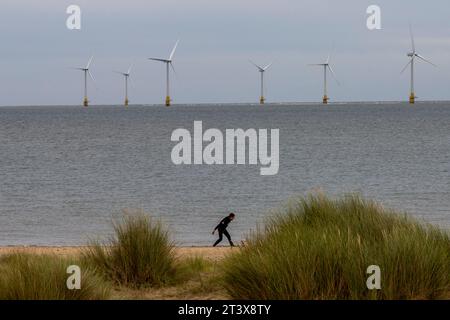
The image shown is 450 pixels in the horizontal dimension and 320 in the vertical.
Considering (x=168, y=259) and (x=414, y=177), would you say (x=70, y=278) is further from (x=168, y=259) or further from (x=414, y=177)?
(x=414, y=177)

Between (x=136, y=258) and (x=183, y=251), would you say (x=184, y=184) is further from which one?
(x=136, y=258)

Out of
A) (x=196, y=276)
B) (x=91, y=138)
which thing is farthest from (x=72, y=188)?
(x=91, y=138)

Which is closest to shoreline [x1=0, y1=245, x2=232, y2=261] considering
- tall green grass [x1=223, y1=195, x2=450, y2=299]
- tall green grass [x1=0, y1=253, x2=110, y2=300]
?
tall green grass [x1=223, y1=195, x2=450, y2=299]

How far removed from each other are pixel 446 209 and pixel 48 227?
18892 mm

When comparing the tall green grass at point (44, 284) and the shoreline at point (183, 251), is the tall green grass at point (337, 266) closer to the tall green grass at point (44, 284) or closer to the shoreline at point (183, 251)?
the tall green grass at point (44, 284)

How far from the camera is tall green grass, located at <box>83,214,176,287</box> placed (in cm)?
1441

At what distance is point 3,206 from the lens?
45.8 metres

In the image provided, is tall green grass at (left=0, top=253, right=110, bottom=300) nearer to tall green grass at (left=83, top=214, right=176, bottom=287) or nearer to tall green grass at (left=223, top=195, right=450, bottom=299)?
tall green grass at (left=223, top=195, right=450, bottom=299)

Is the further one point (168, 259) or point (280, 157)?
point (280, 157)

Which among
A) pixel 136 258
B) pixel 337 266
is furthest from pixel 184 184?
pixel 337 266

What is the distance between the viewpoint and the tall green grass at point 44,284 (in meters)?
11.3

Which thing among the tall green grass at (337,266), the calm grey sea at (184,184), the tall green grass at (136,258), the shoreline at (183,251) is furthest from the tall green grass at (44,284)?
the calm grey sea at (184,184)

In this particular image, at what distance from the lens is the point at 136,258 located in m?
14.5

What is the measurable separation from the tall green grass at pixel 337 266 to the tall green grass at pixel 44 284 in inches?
78.9
